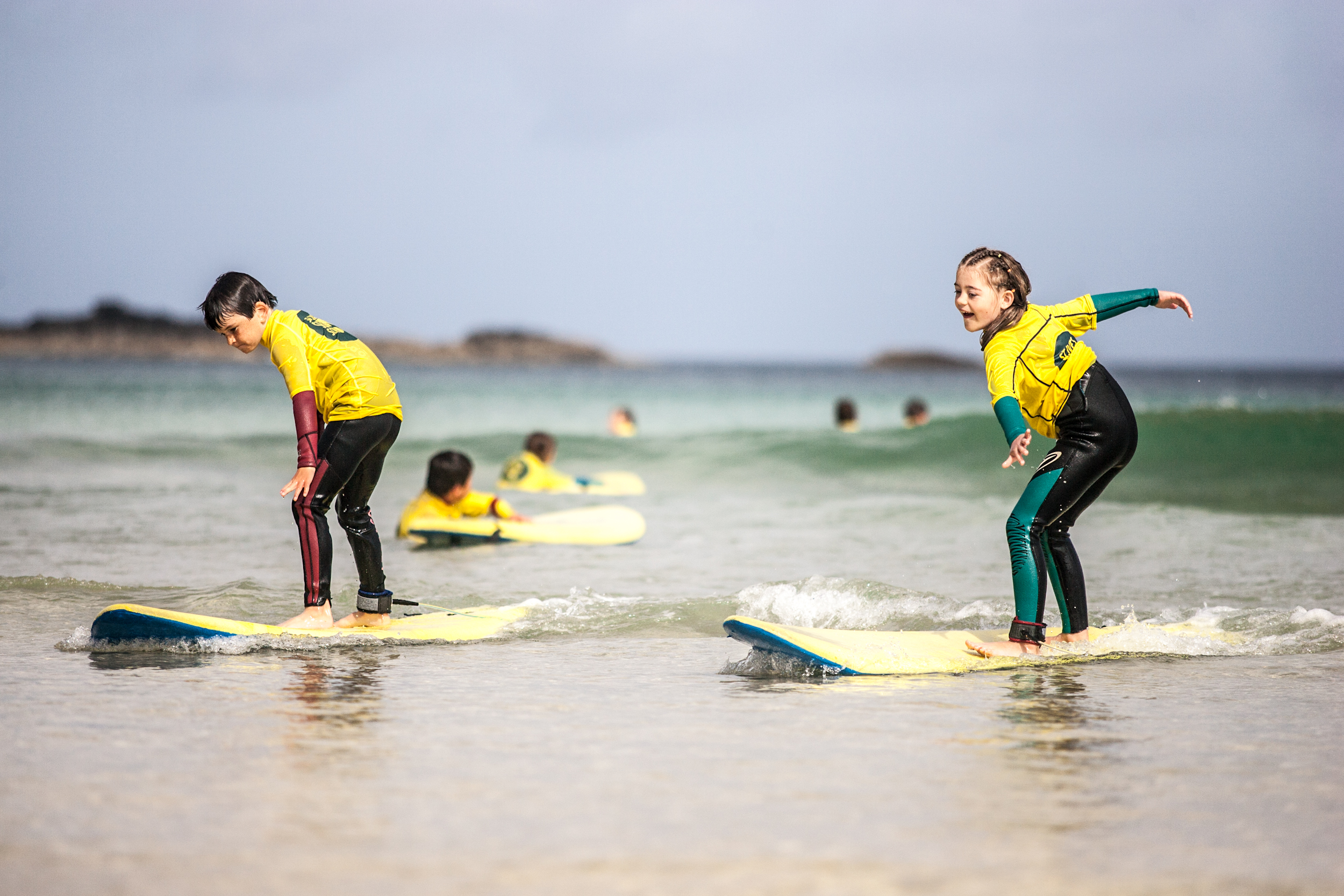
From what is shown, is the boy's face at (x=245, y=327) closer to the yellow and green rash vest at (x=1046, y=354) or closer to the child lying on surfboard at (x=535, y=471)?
the yellow and green rash vest at (x=1046, y=354)

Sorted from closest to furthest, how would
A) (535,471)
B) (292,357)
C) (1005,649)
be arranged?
(1005,649) < (292,357) < (535,471)

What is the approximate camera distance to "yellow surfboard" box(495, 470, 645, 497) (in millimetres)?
14086

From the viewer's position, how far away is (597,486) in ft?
47.6

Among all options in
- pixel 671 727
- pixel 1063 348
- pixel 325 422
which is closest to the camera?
pixel 671 727

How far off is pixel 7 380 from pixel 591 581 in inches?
2112

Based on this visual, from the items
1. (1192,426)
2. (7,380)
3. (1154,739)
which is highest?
(7,380)

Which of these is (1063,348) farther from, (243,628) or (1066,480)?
(243,628)

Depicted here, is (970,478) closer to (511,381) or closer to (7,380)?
(7,380)

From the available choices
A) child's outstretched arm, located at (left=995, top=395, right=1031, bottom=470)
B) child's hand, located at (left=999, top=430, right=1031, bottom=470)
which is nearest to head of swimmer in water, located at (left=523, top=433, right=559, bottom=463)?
child's outstretched arm, located at (left=995, top=395, right=1031, bottom=470)

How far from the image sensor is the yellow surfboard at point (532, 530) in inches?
380

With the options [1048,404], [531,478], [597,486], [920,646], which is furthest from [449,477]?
[1048,404]

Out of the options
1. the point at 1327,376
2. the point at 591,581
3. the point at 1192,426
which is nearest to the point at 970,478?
the point at 1192,426

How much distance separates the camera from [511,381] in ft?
262

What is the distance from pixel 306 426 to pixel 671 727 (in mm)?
2412
